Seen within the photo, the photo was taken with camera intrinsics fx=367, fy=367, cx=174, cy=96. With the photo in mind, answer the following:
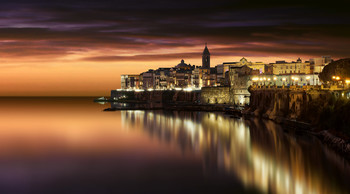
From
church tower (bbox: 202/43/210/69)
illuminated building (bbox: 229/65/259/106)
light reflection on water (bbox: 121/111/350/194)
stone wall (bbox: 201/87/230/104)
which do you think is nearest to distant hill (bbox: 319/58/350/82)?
light reflection on water (bbox: 121/111/350/194)

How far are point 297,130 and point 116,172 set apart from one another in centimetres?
2395

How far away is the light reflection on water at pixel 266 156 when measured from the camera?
24859 mm

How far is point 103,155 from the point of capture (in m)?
36.2

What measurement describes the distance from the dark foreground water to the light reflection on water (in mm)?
63

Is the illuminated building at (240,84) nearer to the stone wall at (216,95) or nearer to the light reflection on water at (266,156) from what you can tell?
the stone wall at (216,95)

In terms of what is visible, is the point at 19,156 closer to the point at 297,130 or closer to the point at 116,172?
the point at 116,172

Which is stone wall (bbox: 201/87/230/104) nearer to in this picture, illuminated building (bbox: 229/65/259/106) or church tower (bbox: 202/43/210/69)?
illuminated building (bbox: 229/65/259/106)

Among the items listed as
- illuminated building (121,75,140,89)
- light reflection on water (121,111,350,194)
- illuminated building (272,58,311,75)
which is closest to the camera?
light reflection on water (121,111,350,194)

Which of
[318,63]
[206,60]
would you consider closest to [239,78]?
[318,63]

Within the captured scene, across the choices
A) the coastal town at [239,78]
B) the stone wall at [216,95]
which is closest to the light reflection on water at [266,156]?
the coastal town at [239,78]

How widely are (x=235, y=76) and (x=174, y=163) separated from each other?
57596 mm

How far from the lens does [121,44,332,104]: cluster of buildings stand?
81688 mm

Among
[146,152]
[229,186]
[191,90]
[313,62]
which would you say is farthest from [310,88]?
[191,90]

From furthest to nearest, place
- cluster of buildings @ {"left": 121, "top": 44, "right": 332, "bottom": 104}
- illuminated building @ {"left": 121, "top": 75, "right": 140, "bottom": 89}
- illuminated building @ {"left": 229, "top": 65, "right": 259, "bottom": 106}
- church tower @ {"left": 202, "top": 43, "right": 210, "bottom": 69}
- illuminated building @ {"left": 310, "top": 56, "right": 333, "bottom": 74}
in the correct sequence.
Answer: illuminated building @ {"left": 121, "top": 75, "right": 140, "bottom": 89} < church tower @ {"left": 202, "top": 43, "right": 210, "bottom": 69} < illuminated building @ {"left": 310, "top": 56, "right": 333, "bottom": 74} < illuminated building @ {"left": 229, "top": 65, "right": 259, "bottom": 106} < cluster of buildings @ {"left": 121, "top": 44, "right": 332, "bottom": 104}
